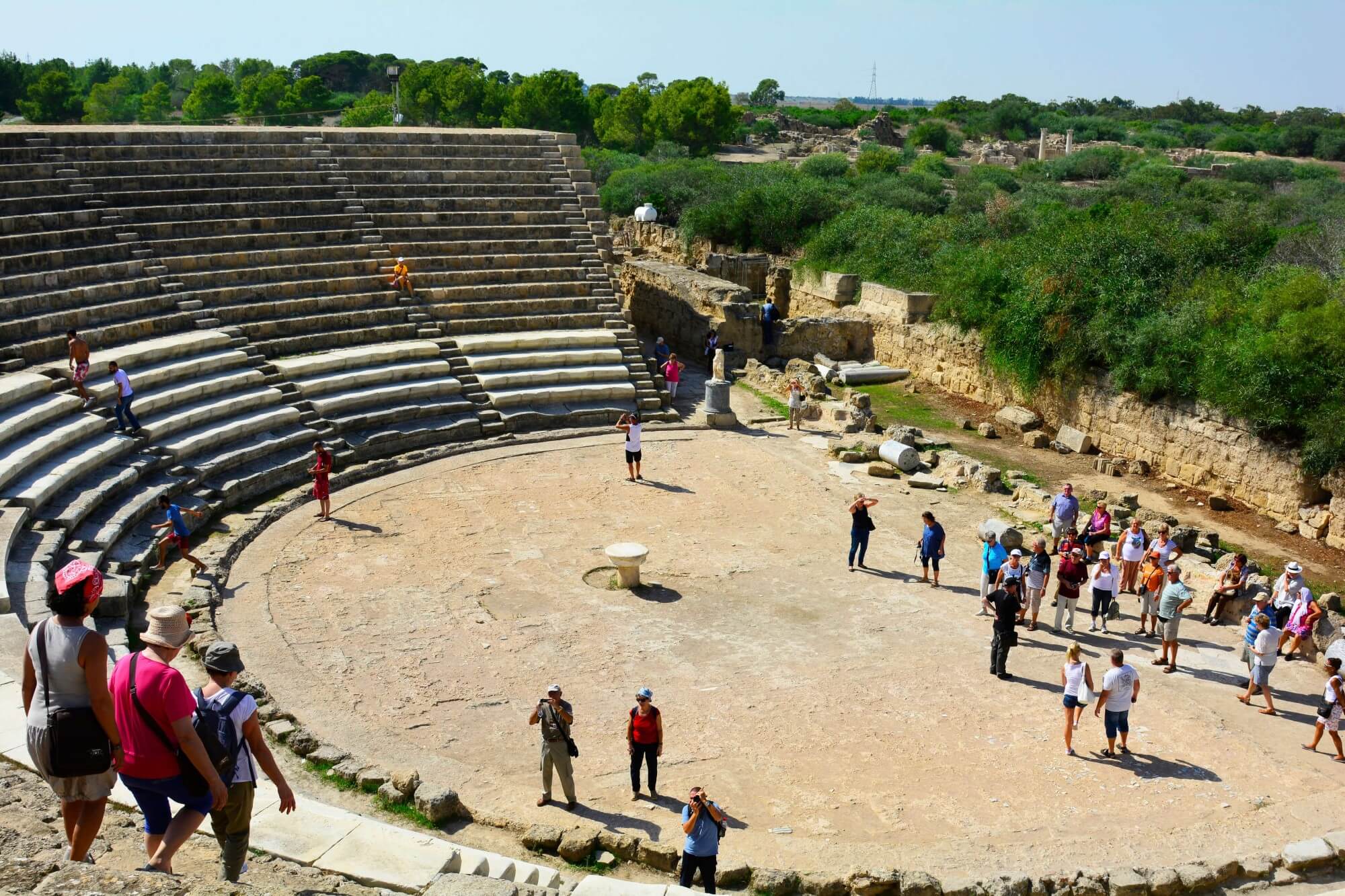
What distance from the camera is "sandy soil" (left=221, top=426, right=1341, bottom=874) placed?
9.96 m

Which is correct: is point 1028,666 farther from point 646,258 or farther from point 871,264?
point 646,258

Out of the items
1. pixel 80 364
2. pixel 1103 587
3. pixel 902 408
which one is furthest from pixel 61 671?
pixel 902 408

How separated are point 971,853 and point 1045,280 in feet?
51.6

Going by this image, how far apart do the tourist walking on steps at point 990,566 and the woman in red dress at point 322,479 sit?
879 centimetres

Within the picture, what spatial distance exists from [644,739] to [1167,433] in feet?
45.3

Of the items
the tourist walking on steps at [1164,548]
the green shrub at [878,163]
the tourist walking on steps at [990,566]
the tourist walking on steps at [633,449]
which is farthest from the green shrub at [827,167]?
the tourist walking on steps at [990,566]

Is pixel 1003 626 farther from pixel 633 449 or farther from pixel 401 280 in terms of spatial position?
pixel 401 280

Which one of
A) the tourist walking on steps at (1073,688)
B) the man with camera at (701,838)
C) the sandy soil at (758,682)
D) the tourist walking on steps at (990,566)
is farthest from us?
the tourist walking on steps at (990,566)

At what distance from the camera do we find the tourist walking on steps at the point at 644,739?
9.73 meters

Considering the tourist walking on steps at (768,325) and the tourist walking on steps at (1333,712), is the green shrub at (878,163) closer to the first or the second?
the tourist walking on steps at (768,325)

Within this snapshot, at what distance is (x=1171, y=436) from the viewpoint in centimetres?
2023

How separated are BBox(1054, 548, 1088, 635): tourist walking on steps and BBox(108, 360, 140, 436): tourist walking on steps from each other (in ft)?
40.7

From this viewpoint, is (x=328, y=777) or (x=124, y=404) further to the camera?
(x=124, y=404)

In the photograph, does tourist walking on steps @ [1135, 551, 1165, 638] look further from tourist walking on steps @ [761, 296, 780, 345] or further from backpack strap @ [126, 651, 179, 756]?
tourist walking on steps @ [761, 296, 780, 345]
